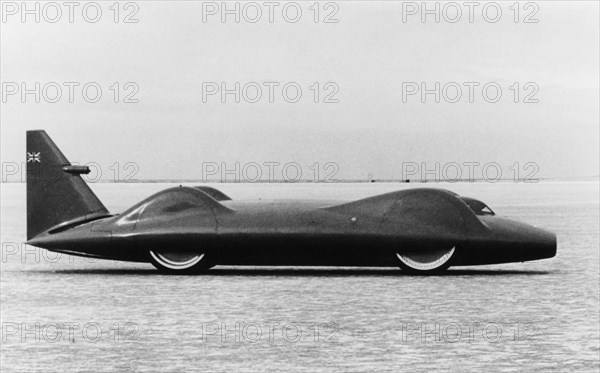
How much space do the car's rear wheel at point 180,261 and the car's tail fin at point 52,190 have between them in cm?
165

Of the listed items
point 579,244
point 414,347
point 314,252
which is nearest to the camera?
point 414,347

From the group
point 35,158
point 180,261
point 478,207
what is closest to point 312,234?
point 180,261

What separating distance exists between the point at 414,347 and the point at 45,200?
740 centimetres

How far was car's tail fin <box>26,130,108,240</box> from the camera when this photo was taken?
43.7 ft

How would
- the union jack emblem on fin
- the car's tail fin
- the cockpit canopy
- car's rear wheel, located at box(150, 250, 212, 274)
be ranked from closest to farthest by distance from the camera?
car's rear wheel, located at box(150, 250, 212, 274), the cockpit canopy, the car's tail fin, the union jack emblem on fin

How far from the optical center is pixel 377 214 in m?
12.0

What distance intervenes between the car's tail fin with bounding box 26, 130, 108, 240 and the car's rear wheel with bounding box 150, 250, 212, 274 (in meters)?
1.65

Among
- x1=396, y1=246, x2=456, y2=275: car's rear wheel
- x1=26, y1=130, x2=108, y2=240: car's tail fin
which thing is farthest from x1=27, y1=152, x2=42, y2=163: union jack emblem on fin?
x1=396, y1=246, x2=456, y2=275: car's rear wheel

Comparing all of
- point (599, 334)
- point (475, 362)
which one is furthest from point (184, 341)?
point (599, 334)

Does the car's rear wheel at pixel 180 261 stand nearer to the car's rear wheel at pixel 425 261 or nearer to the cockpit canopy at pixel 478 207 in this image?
the car's rear wheel at pixel 425 261

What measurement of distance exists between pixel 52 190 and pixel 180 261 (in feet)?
7.84

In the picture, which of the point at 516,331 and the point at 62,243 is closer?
the point at 516,331

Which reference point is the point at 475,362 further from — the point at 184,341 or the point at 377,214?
the point at 377,214

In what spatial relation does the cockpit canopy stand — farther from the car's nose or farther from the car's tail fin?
the car's tail fin
